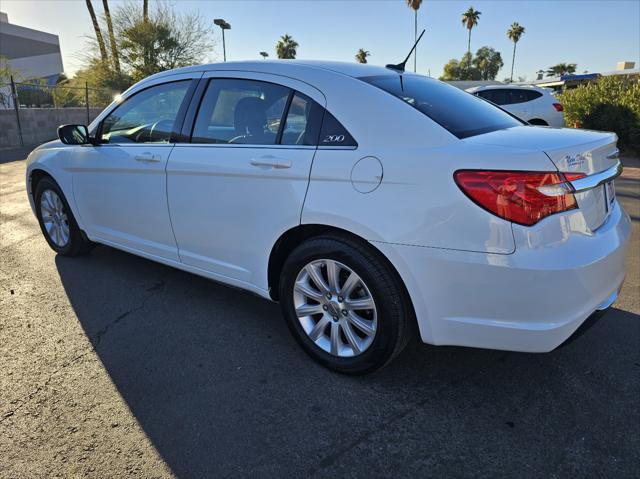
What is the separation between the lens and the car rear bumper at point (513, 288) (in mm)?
2113

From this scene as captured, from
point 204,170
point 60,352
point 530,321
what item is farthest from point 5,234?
point 530,321

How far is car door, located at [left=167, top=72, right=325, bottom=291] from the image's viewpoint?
9.00 ft

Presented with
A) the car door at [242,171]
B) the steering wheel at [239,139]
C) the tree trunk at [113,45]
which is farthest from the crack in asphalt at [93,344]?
the tree trunk at [113,45]

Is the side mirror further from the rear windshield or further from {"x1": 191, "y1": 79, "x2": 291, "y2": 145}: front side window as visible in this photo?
the rear windshield

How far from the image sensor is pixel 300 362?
2920 mm

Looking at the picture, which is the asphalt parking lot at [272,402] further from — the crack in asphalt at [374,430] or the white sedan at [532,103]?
the white sedan at [532,103]

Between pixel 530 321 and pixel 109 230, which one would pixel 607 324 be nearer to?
pixel 530 321

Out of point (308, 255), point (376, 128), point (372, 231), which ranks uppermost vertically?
point (376, 128)

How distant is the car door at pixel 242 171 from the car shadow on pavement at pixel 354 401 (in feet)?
1.66

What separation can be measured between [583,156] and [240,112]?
1.98 m

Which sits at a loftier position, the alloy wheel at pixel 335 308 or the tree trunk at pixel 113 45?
the tree trunk at pixel 113 45

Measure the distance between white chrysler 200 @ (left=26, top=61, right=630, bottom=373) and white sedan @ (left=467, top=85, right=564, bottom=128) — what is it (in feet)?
36.2

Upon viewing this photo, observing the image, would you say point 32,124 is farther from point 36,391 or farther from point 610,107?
point 610,107

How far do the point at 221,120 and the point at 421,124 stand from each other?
141 centimetres
